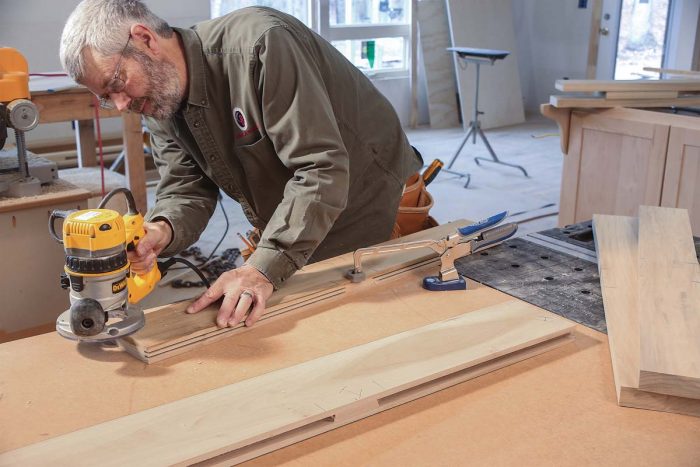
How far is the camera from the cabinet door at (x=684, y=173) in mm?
3199

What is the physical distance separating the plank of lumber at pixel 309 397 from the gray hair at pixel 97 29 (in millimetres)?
808

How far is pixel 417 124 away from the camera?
26.7ft

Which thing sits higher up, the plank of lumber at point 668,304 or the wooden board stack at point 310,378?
A: the plank of lumber at point 668,304

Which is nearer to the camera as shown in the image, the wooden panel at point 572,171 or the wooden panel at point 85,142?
the wooden panel at point 572,171

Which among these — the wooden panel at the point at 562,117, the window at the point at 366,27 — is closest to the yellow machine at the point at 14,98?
the wooden panel at the point at 562,117

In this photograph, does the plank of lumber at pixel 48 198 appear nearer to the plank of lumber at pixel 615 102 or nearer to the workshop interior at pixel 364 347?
the workshop interior at pixel 364 347

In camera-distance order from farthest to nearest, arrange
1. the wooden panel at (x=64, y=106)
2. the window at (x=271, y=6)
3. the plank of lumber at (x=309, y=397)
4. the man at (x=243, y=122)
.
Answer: the window at (x=271, y=6)
the wooden panel at (x=64, y=106)
the man at (x=243, y=122)
the plank of lumber at (x=309, y=397)

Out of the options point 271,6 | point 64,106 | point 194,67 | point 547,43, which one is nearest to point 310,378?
point 194,67

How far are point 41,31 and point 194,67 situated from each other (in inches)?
171

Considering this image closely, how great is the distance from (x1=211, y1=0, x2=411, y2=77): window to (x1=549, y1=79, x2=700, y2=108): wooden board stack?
13.1 ft

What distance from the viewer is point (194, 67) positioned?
1753mm

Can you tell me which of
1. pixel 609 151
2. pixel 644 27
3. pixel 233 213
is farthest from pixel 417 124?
pixel 609 151

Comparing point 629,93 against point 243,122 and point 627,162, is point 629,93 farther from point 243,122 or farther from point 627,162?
point 243,122

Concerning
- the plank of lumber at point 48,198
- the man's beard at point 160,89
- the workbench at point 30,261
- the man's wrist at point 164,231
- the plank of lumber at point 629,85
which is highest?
the man's beard at point 160,89
